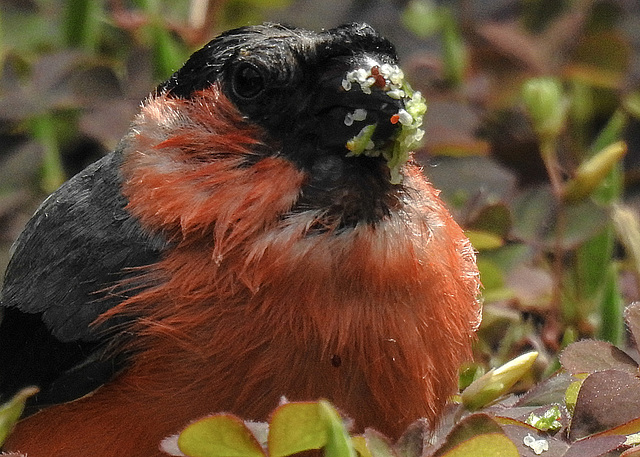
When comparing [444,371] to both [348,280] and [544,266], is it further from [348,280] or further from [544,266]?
[544,266]

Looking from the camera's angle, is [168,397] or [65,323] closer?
[168,397]

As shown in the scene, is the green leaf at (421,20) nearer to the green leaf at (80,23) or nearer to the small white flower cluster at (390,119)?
the green leaf at (80,23)

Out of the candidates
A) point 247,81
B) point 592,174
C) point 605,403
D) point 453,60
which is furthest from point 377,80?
point 453,60

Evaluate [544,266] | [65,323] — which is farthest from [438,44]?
[65,323]

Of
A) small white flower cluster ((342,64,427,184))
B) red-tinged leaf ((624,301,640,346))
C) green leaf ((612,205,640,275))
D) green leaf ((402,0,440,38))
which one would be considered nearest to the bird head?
small white flower cluster ((342,64,427,184))

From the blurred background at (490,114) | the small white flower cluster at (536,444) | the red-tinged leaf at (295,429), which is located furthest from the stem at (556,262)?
the red-tinged leaf at (295,429)

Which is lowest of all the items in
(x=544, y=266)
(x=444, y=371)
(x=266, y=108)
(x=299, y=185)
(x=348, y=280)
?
(x=544, y=266)

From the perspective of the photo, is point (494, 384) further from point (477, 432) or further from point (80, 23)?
point (80, 23)
